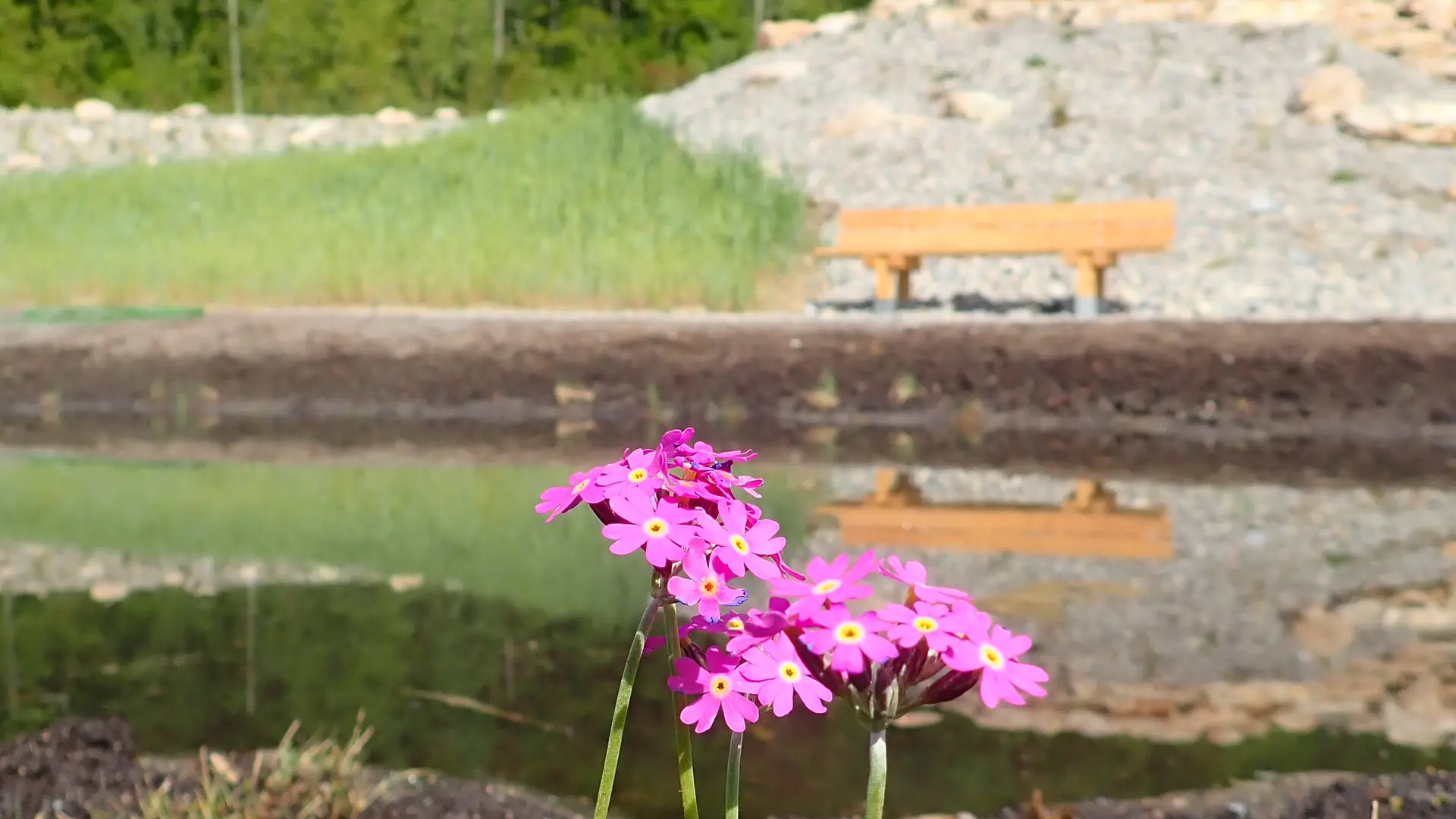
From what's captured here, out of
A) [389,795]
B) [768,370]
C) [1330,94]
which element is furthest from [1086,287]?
[389,795]

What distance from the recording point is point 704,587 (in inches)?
33.3

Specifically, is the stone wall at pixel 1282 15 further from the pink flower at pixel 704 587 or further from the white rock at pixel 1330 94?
the pink flower at pixel 704 587

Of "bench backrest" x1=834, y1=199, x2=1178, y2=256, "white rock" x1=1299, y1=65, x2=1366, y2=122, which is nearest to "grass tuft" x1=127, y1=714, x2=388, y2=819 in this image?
"bench backrest" x1=834, y1=199, x2=1178, y2=256

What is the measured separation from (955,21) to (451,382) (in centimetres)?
936

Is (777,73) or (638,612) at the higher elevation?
(777,73)

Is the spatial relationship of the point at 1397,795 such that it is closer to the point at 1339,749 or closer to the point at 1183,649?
the point at 1339,749

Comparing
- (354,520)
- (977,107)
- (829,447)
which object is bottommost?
(829,447)

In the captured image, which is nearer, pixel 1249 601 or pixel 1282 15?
pixel 1249 601

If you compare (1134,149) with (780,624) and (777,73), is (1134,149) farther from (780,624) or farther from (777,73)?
(780,624)

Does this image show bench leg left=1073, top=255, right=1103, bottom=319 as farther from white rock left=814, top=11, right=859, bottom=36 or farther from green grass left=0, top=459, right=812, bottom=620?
white rock left=814, top=11, right=859, bottom=36

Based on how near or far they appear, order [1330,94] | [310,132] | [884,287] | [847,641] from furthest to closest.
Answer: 1. [310,132]
2. [1330,94]
3. [884,287]
4. [847,641]

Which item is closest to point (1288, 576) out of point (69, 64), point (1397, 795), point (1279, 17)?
point (1397, 795)

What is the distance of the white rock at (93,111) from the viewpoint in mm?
14875

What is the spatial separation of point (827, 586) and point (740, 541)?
70 millimetres
